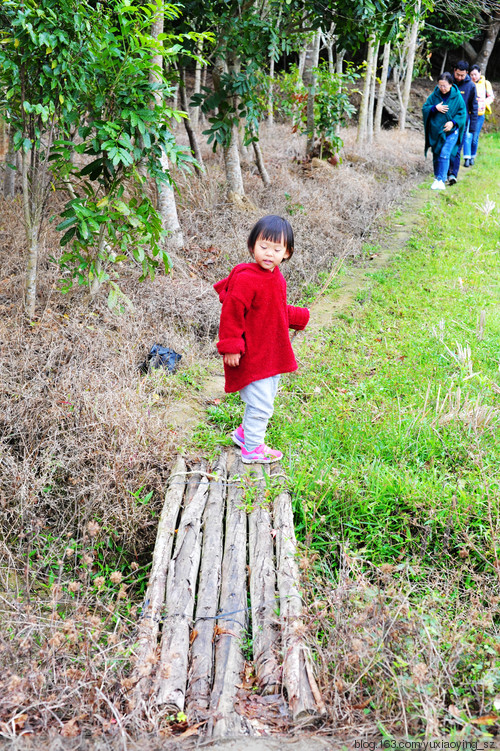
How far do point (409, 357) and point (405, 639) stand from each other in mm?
2885

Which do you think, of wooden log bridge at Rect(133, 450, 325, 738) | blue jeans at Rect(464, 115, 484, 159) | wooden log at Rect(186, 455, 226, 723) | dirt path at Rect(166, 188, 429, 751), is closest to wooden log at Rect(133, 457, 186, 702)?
wooden log bridge at Rect(133, 450, 325, 738)

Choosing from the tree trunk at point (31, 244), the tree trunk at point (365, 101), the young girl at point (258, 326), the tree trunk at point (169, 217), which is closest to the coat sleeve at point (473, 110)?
the tree trunk at point (365, 101)

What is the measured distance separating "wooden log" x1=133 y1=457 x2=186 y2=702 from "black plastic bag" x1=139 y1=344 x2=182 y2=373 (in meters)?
1.11

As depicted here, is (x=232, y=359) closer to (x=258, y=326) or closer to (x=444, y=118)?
(x=258, y=326)

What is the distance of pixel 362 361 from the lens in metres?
4.89

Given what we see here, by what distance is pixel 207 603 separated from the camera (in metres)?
2.59

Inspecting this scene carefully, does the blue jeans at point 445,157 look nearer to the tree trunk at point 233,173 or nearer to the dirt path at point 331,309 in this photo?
the dirt path at point 331,309

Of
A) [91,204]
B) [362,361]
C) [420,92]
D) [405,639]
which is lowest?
[405,639]

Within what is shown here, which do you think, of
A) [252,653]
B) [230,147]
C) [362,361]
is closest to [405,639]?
[252,653]

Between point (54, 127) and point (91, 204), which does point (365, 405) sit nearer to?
point (91, 204)

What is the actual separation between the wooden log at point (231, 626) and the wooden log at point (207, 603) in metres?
0.03

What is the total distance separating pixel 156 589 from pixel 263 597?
1.46ft

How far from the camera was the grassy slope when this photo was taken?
2.14m

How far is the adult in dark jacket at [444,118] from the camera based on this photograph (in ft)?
29.0
